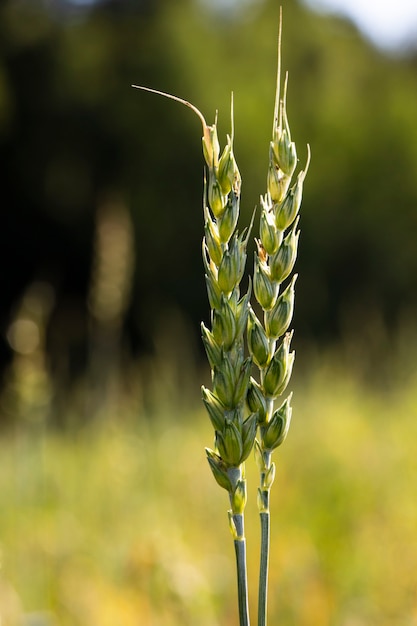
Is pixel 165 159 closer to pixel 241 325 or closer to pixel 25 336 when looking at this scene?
pixel 25 336

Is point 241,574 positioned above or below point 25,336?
below

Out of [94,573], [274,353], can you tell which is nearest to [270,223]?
[274,353]

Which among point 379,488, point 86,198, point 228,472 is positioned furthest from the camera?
point 86,198

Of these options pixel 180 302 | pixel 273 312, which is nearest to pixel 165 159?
pixel 180 302

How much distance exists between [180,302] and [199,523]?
12997 millimetres

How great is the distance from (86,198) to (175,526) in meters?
14.6

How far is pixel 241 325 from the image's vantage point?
18.0 inches

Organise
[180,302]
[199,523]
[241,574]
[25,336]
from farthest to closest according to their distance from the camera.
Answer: [180,302] → [199,523] → [25,336] → [241,574]

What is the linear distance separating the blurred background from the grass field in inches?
0.5

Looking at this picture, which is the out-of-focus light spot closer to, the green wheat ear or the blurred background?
the blurred background

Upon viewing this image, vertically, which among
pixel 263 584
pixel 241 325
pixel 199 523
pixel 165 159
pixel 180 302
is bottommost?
pixel 199 523

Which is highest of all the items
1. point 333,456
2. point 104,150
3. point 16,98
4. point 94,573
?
point 16,98

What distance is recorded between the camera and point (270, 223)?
48cm

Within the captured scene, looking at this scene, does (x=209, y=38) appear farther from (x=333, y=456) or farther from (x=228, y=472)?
(x=228, y=472)
